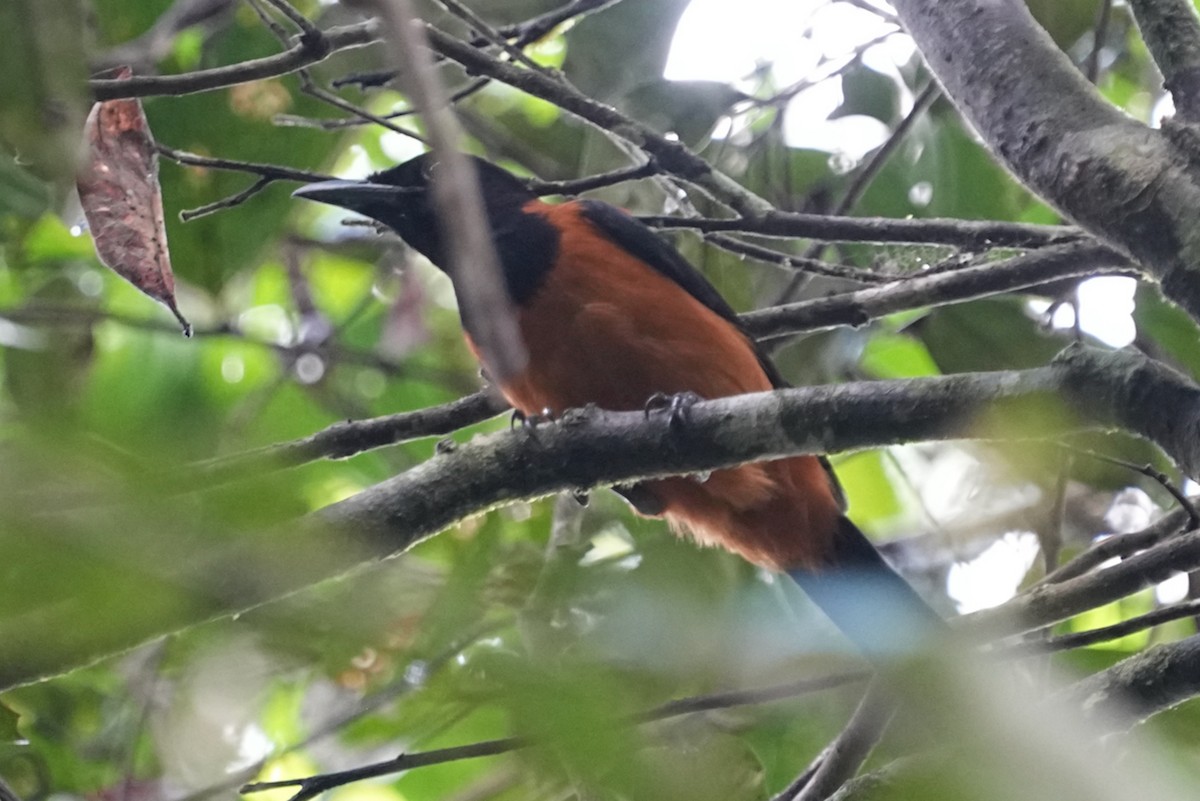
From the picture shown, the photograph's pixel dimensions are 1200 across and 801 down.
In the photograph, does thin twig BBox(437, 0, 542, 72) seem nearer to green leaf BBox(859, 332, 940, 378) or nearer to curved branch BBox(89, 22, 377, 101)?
curved branch BBox(89, 22, 377, 101)

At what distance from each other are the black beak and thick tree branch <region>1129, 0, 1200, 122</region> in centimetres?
232

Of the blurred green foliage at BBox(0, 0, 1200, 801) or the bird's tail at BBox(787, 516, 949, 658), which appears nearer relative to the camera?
the blurred green foliage at BBox(0, 0, 1200, 801)

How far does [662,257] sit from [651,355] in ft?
1.57

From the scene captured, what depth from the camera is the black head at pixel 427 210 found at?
360 centimetres

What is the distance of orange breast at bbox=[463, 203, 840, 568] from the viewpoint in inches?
133

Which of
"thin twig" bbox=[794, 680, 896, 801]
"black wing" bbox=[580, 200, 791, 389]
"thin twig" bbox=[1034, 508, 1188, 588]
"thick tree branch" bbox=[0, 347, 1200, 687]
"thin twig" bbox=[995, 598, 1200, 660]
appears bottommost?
"thin twig" bbox=[794, 680, 896, 801]

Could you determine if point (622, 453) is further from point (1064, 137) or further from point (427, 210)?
point (427, 210)

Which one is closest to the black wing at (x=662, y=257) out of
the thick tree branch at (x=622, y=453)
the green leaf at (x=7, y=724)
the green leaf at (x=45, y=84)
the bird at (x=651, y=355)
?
the bird at (x=651, y=355)

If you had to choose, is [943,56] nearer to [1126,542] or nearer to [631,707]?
[1126,542]

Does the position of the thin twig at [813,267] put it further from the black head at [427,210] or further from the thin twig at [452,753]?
the thin twig at [452,753]

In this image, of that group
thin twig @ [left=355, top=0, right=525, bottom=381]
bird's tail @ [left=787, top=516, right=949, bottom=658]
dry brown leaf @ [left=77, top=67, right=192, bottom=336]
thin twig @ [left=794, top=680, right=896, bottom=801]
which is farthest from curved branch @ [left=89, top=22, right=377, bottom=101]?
bird's tail @ [left=787, top=516, right=949, bottom=658]

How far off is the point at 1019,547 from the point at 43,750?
2.92 metres

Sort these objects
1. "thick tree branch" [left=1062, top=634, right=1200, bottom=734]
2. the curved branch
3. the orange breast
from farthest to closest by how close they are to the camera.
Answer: the orange breast → the curved branch → "thick tree branch" [left=1062, top=634, right=1200, bottom=734]

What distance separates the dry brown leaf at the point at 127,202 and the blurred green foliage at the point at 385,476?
0.14 m
